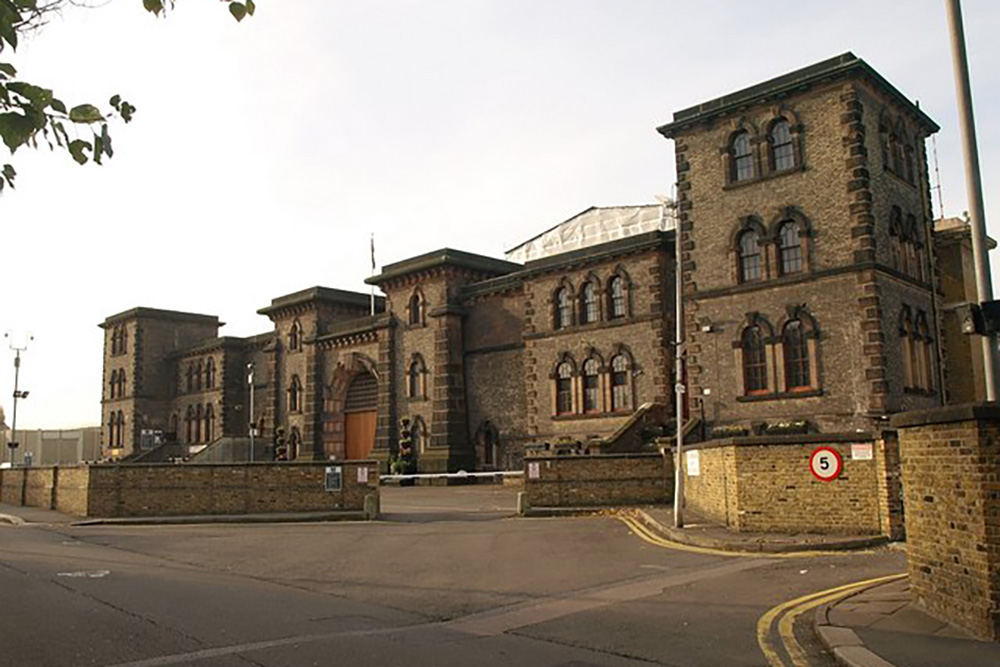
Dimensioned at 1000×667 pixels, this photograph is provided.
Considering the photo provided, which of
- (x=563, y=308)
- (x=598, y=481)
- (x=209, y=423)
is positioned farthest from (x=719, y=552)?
(x=209, y=423)

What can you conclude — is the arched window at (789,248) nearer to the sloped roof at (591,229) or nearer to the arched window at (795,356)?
the arched window at (795,356)

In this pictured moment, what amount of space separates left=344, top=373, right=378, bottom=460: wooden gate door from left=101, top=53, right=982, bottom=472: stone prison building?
0.41ft

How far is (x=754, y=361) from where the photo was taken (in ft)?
100

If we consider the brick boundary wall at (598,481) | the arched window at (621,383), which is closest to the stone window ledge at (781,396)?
the brick boundary wall at (598,481)

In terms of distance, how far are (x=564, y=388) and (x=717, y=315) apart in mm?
9120

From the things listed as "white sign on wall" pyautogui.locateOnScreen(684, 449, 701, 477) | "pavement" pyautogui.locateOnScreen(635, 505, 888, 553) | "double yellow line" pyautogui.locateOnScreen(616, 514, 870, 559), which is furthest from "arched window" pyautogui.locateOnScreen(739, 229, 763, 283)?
"double yellow line" pyautogui.locateOnScreen(616, 514, 870, 559)

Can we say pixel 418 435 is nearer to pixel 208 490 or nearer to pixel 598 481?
pixel 208 490

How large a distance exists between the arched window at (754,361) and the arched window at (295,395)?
32.3 metres

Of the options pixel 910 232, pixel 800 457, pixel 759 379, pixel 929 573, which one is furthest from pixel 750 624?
pixel 910 232

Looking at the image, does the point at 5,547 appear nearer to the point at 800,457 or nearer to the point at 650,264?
the point at 800,457

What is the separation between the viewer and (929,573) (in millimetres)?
9188

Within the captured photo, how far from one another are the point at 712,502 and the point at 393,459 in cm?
2694

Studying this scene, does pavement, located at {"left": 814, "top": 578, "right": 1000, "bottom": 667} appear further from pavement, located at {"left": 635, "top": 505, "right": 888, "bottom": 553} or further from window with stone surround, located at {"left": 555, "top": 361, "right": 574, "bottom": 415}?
window with stone surround, located at {"left": 555, "top": 361, "right": 574, "bottom": 415}

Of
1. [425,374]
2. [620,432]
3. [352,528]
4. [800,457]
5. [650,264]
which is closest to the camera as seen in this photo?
[800,457]
